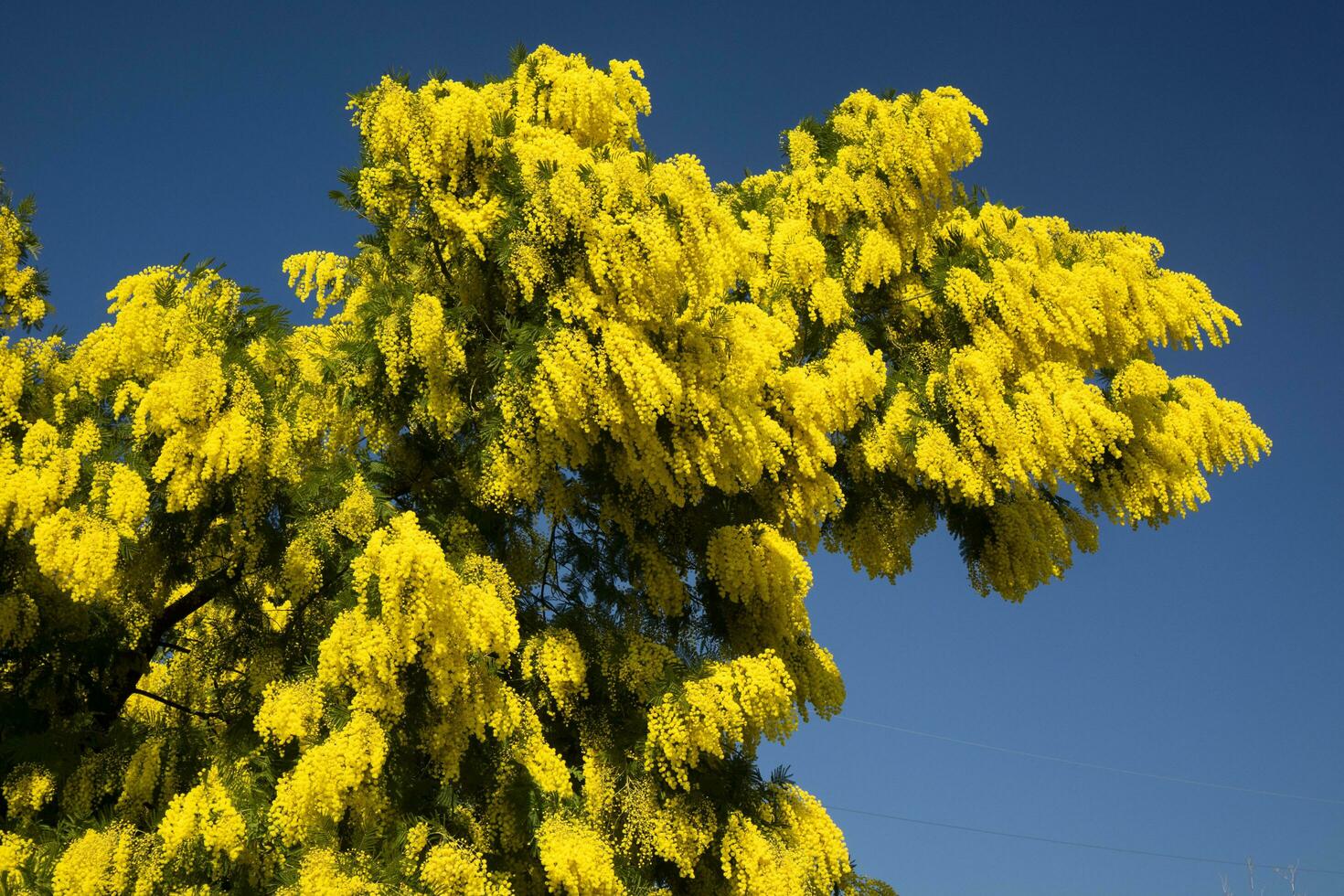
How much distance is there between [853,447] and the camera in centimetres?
1363

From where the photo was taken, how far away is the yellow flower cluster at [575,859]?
978 cm

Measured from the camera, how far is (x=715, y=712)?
1047cm

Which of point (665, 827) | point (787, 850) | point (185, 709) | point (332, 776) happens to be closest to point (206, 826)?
point (332, 776)

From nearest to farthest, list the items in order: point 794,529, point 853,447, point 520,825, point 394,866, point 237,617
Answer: point 394,866 < point 520,825 < point 237,617 < point 794,529 < point 853,447

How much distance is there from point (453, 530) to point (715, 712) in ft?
7.70

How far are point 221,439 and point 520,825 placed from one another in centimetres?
340

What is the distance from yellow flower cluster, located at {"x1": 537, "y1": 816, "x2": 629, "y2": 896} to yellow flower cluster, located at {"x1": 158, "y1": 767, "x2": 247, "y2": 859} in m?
2.07

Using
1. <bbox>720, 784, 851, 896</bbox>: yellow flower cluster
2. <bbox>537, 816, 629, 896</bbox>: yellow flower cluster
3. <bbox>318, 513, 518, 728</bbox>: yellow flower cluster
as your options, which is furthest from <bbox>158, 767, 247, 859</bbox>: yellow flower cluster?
<bbox>720, 784, 851, 896</bbox>: yellow flower cluster

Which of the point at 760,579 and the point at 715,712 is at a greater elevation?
the point at 760,579

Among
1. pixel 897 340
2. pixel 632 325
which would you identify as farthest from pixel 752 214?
pixel 632 325

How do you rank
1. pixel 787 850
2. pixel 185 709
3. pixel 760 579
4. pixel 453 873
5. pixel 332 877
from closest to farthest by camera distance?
pixel 332 877, pixel 453 873, pixel 787 850, pixel 760 579, pixel 185 709

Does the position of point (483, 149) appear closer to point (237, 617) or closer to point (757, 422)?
point (757, 422)

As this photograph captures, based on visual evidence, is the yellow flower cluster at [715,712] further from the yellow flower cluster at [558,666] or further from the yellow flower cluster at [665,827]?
the yellow flower cluster at [558,666]

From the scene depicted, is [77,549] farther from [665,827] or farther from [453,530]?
[665,827]
